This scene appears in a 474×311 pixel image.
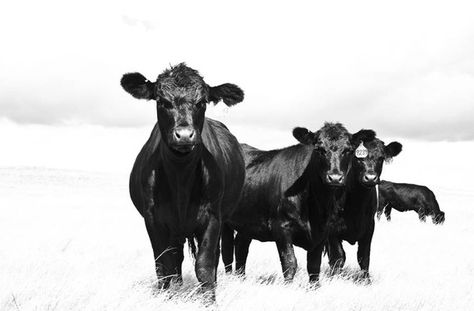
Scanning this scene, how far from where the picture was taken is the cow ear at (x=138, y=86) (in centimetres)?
534

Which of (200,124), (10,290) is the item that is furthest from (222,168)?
(10,290)

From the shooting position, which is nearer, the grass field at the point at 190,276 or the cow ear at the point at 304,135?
the grass field at the point at 190,276

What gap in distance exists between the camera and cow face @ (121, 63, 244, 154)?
458 cm

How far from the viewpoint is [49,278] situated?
5.54 meters

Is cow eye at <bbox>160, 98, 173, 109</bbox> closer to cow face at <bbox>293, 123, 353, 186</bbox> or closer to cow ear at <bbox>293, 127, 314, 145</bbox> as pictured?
cow face at <bbox>293, 123, 353, 186</bbox>

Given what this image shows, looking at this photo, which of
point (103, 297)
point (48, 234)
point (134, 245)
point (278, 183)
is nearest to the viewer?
point (103, 297)

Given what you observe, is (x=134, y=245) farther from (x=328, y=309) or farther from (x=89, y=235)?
(x=328, y=309)

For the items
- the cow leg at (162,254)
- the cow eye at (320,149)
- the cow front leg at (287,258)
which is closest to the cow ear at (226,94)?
the cow leg at (162,254)

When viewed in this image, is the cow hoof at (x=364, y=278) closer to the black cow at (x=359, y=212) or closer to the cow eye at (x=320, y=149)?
the black cow at (x=359, y=212)

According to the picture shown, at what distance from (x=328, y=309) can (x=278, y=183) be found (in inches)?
117

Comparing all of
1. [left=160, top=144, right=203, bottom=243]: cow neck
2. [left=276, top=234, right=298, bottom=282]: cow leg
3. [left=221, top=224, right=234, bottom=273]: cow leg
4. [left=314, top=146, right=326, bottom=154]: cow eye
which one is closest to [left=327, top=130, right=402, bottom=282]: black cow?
[left=314, top=146, right=326, bottom=154]: cow eye

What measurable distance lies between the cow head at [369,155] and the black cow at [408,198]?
1479 centimetres

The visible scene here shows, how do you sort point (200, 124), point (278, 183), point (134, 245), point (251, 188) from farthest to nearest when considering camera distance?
point (134, 245)
point (251, 188)
point (278, 183)
point (200, 124)

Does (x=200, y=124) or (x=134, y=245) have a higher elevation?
(x=200, y=124)
